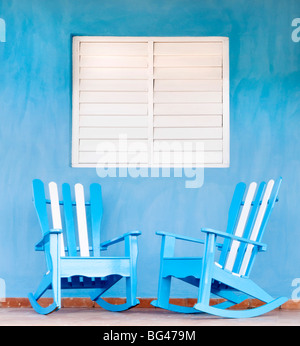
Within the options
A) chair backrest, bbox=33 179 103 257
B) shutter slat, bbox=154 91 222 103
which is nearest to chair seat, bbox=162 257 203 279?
chair backrest, bbox=33 179 103 257

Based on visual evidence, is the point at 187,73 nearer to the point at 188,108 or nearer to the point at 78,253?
the point at 188,108

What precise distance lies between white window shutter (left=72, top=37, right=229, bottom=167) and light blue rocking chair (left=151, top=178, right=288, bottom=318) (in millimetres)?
666

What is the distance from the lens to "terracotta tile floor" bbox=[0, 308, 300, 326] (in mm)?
4055

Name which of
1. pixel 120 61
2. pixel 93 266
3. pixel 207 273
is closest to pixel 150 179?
pixel 120 61

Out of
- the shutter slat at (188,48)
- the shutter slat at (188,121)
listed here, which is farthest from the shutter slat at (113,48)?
the shutter slat at (188,121)

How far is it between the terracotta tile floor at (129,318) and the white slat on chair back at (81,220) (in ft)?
1.53

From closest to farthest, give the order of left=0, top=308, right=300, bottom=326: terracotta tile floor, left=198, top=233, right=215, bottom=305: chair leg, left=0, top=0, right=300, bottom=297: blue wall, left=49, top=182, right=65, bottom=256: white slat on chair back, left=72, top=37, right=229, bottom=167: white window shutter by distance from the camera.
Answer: left=0, top=308, right=300, bottom=326: terracotta tile floor < left=198, top=233, right=215, bottom=305: chair leg < left=49, top=182, right=65, bottom=256: white slat on chair back < left=0, top=0, right=300, bottom=297: blue wall < left=72, top=37, right=229, bottom=167: white window shutter

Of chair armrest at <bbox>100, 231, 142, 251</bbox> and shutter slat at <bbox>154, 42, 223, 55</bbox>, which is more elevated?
shutter slat at <bbox>154, 42, 223, 55</bbox>

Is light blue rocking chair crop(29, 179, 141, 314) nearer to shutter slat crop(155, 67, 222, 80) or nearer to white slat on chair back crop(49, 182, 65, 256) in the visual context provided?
white slat on chair back crop(49, 182, 65, 256)
